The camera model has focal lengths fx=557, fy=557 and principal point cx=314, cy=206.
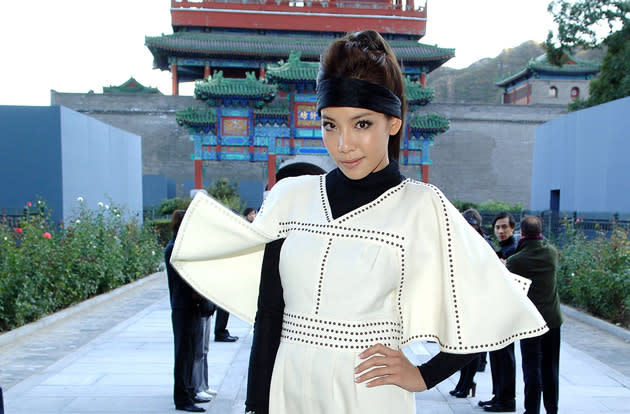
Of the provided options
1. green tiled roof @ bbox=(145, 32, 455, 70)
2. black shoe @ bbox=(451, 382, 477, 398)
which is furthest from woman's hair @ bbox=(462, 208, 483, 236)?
green tiled roof @ bbox=(145, 32, 455, 70)

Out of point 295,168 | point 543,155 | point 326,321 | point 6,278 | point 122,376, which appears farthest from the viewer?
point 543,155

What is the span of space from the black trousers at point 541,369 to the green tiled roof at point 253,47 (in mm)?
22686

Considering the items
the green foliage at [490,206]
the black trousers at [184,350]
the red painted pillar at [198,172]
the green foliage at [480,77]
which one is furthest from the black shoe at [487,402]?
the green foliage at [480,77]

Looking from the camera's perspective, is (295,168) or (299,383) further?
(295,168)

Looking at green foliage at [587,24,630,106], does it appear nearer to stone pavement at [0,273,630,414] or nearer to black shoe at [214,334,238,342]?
stone pavement at [0,273,630,414]

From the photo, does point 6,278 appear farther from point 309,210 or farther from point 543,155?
point 543,155

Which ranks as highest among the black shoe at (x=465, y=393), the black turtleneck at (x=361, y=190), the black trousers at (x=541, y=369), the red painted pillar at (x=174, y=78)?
the red painted pillar at (x=174, y=78)

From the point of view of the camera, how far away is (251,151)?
774 inches

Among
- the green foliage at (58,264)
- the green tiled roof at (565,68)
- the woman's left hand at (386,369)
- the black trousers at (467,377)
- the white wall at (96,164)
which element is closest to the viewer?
the woman's left hand at (386,369)

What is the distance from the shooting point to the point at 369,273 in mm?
1500

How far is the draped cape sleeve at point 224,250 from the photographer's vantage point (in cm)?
163

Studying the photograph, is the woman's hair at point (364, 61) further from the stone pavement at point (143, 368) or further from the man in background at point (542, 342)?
the stone pavement at point (143, 368)

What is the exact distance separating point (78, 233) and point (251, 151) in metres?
10.8

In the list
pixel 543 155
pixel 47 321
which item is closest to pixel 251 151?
pixel 543 155
